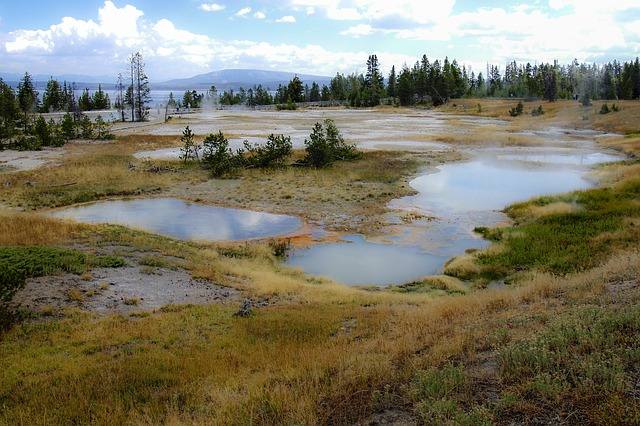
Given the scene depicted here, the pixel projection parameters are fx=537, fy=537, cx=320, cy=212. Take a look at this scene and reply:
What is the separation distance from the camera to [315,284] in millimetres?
20281

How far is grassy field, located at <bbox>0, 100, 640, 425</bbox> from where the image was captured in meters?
6.94

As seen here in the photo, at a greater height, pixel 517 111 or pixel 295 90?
pixel 295 90

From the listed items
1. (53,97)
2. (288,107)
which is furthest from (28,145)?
(288,107)

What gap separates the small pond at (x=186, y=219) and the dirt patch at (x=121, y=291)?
7566 millimetres

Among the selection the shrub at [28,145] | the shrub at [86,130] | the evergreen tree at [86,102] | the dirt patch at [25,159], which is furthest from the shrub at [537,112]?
the evergreen tree at [86,102]

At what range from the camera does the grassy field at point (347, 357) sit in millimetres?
6941

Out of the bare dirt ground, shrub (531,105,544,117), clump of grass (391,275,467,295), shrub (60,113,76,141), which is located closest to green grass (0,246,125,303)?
the bare dirt ground

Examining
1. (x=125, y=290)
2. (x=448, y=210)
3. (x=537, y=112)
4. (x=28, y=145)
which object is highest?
(x=537, y=112)

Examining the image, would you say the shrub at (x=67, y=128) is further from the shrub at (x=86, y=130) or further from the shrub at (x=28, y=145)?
the shrub at (x=28, y=145)

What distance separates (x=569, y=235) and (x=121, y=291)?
19499 mm

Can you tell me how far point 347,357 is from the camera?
990 cm

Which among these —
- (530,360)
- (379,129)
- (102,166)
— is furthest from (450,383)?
(379,129)

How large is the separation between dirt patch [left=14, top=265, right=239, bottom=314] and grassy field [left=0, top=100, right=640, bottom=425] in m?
0.82

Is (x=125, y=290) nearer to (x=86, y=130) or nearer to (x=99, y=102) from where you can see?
(x=86, y=130)
